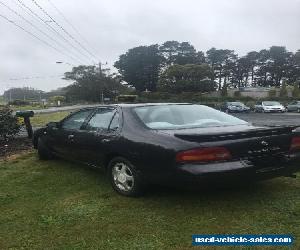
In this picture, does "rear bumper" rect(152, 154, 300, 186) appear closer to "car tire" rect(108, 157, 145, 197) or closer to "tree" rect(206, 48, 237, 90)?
"car tire" rect(108, 157, 145, 197)

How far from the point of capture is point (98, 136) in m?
5.85

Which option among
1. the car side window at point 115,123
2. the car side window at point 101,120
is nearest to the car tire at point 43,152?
the car side window at point 101,120

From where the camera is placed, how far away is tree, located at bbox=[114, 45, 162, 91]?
9138cm

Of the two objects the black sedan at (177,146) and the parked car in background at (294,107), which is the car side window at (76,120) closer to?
the black sedan at (177,146)

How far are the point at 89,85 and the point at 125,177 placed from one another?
3244 inches

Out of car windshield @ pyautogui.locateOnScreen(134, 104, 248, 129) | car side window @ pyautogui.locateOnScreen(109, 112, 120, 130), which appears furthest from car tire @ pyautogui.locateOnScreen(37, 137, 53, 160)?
car windshield @ pyautogui.locateOnScreen(134, 104, 248, 129)

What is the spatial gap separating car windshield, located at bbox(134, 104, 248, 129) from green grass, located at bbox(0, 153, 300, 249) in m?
0.87

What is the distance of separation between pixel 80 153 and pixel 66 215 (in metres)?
1.67

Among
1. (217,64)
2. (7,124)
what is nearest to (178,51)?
(217,64)

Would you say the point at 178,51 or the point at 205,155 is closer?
the point at 205,155

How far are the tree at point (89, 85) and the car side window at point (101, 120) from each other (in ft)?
239

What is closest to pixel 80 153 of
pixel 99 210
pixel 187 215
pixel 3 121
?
pixel 99 210

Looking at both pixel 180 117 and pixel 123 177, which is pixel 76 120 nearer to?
pixel 123 177

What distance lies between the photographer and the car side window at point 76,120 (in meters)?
6.55
